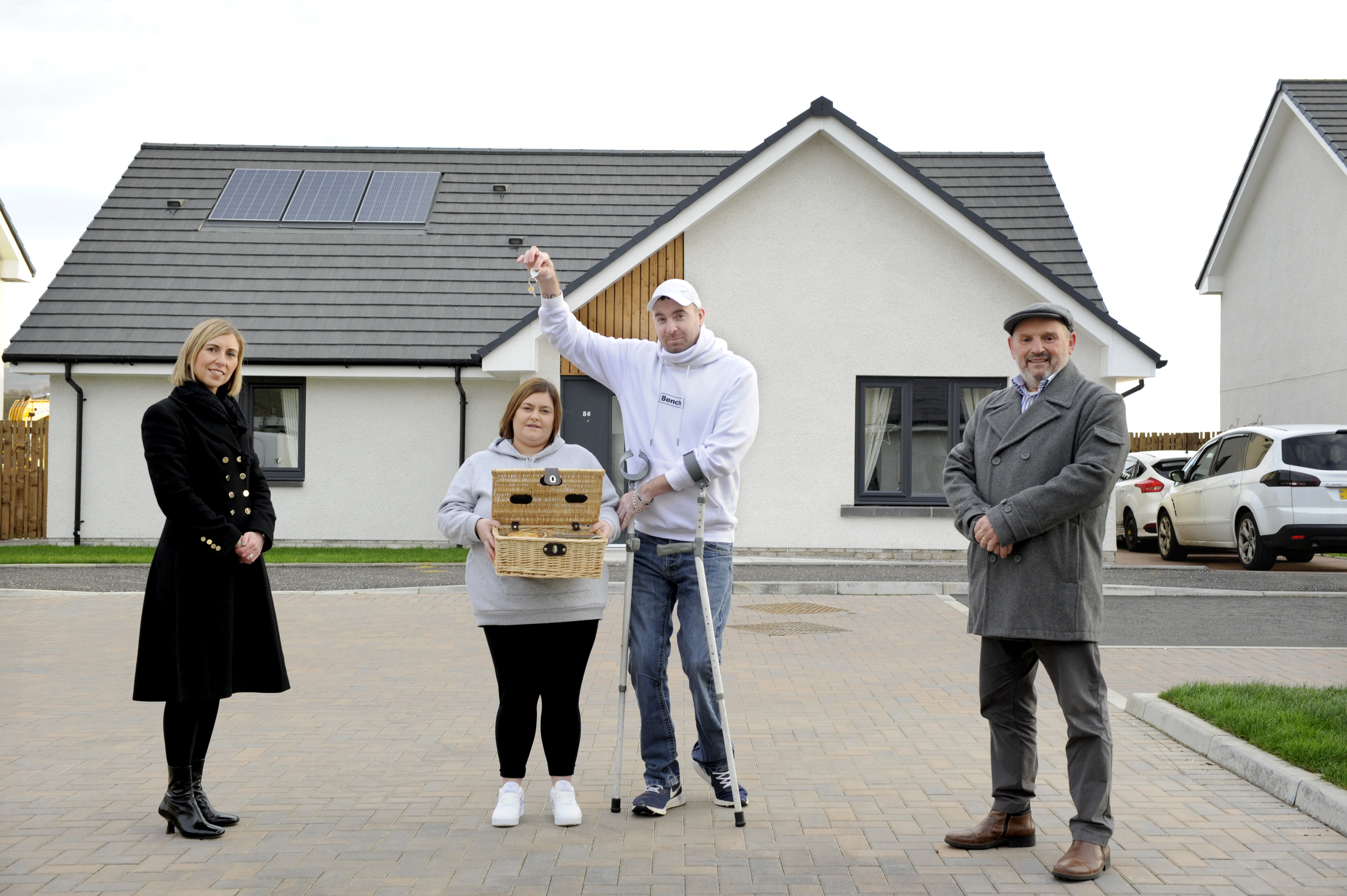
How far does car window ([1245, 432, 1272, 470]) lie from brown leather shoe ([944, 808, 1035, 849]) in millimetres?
12365

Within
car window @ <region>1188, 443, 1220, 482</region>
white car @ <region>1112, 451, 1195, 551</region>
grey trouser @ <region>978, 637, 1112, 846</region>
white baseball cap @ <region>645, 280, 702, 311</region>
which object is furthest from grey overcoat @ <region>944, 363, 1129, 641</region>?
white car @ <region>1112, 451, 1195, 551</region>

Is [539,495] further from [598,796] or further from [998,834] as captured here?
[998,834]

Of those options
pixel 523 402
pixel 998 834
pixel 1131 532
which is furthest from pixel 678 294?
pixel 1131 532

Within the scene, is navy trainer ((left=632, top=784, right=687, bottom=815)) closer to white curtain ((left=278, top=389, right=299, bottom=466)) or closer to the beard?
the beard

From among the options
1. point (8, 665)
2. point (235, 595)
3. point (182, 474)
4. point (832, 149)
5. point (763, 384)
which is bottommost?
point (8, 665)

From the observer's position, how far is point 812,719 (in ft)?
23.6

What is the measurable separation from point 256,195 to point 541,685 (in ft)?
63.1

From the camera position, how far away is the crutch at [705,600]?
198 inches

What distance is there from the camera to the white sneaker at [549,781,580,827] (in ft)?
16.5

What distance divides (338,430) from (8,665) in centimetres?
1028

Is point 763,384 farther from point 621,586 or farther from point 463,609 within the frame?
point 463,609

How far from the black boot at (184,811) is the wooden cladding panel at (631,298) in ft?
40.0

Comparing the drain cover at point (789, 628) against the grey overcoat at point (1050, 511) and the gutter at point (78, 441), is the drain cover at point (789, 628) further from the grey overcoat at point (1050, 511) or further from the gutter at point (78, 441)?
the gutter at point (78, 441)

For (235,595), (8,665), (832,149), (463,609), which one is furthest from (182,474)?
(832,149)
